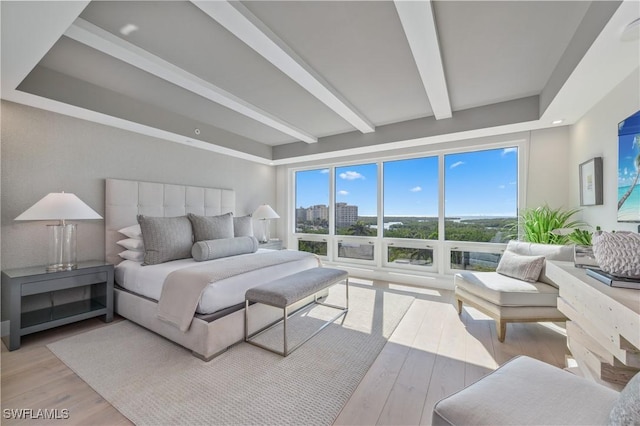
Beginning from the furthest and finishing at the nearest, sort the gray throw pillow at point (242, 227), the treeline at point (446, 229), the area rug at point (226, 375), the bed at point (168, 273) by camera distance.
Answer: the gray throw pillow at point (242, 227), the treeline at point (446, 229), the bed at point (168, 273), the area rug at point (226, 375)

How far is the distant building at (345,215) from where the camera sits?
508 cm

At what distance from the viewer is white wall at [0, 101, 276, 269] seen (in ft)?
8.07

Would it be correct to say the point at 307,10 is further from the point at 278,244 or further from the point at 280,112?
the point at 278,244

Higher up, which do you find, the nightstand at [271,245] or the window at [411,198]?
the window at [411,198]

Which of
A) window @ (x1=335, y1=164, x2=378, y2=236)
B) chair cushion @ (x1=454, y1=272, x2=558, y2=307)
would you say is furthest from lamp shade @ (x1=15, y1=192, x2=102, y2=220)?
chair cushion @ (x1=454, y1=272, x2=558, y2=307)

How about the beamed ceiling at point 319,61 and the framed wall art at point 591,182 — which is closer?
the beamed ceiling at point 319,61

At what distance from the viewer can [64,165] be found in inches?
109

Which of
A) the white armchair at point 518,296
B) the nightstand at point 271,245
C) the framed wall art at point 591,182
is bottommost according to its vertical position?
the white armchair at point 518,296

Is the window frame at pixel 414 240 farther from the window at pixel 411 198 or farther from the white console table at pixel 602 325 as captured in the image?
the white console table at pixel 602 325

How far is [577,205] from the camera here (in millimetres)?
3004

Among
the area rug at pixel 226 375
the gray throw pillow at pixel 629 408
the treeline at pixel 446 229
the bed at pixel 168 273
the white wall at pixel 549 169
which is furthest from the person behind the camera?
the treeline at pixel 446 229

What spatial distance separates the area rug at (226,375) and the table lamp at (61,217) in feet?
2.56

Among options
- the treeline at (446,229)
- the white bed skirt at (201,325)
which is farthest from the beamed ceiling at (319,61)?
the white bed skirt at (201,325)

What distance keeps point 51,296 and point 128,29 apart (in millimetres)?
2742
